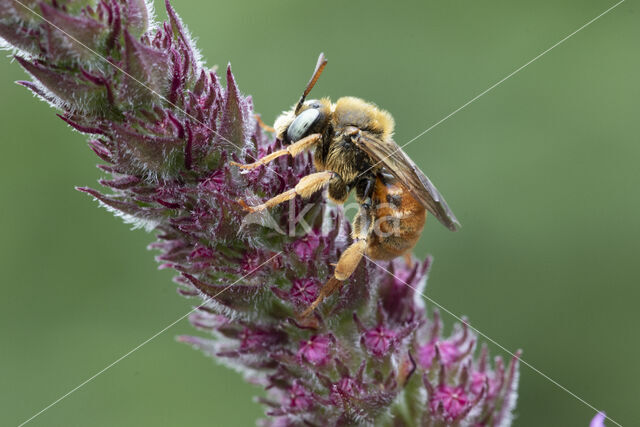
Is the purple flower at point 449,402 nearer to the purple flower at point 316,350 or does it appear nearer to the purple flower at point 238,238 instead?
the purple flower at point 238,238

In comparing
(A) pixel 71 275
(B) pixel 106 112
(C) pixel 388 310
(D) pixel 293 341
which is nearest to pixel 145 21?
(B) pixel 106 112

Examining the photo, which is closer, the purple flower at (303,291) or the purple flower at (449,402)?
the purple flower at (303,291)

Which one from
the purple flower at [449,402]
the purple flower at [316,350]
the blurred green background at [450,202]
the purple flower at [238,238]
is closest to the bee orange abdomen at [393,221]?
the purple flower at [238,238]

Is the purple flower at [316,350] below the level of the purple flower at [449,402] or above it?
below

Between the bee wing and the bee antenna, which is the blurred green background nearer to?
the bee wing

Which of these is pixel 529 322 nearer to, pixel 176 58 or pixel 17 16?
pixel 176 58
